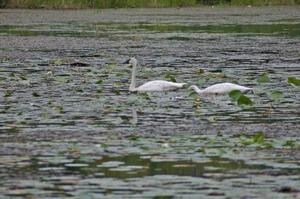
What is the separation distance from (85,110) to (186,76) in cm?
476

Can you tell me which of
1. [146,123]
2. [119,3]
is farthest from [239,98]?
[119,3]

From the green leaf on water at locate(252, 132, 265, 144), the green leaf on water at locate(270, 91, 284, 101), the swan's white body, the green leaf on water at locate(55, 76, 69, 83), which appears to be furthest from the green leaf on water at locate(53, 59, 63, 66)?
the green leaf on water at locate(252, 132, 265, 144)

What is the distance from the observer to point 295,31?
31.2m

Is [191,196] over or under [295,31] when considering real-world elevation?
over

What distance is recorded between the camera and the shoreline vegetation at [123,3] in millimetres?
43719

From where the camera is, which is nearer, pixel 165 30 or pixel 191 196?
pixel 191 196

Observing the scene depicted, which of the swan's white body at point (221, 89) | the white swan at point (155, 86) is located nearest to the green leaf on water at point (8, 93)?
the white swan at point (155, 86)

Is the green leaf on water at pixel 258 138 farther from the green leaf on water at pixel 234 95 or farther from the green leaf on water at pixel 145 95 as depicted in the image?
the green leaf on water at pixel 145 95

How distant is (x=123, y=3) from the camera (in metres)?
45.9

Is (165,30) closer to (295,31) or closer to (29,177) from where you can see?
(295,31)

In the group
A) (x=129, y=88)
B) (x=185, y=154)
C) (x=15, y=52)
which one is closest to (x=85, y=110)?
(x=129, y=88)

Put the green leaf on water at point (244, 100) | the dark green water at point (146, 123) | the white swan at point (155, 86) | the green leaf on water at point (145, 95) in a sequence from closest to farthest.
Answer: the dark green water at point (146, 123) < the green leaf on water at point (244, 100) < the green leaf on water at point (145, 95) < the white swan at point (155, 86)

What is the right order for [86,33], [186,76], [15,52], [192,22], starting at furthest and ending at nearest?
[192,22], [86,33], [15,52], [186,76]

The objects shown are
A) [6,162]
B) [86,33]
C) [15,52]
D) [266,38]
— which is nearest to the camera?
[6,162]
